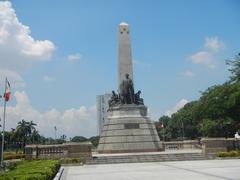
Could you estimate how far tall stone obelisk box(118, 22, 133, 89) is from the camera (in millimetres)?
38000

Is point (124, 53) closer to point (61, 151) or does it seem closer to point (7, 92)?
point (61, 151)

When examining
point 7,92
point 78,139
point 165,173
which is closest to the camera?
point 165,173

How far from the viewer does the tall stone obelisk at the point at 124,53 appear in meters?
38.0

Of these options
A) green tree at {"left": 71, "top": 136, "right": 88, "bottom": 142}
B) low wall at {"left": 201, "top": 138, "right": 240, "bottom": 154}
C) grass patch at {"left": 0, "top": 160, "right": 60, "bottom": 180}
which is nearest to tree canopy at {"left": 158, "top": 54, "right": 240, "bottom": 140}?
low wall at {"left": 201, "top": 138, "right": 240, "bottom": 154}

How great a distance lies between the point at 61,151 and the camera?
1144 inches

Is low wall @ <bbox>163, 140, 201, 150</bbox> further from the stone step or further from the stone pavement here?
the stone pavement

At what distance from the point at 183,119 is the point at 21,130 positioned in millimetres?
37815

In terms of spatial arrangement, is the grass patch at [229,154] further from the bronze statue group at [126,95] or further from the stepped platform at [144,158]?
the bronze statue group at [126,95]

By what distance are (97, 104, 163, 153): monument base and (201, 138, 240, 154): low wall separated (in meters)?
6.18

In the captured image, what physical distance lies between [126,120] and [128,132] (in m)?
1.32

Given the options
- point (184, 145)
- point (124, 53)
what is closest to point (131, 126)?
point (124, 53)

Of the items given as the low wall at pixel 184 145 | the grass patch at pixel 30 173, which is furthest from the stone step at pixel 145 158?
the low wall at pixel 184 145

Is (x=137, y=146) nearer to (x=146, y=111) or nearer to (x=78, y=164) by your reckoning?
(x=146, y=111)

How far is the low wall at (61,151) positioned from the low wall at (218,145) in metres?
9.19
